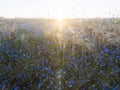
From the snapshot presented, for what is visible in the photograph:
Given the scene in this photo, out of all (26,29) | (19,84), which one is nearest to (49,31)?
(26,29)

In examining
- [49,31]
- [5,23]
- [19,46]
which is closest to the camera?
[19,46]

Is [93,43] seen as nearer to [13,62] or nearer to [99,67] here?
[99,67]

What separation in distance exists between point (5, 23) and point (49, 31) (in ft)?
5.78

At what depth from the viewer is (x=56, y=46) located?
616 cm

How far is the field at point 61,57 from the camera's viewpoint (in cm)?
→ 468

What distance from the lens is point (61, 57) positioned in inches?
224

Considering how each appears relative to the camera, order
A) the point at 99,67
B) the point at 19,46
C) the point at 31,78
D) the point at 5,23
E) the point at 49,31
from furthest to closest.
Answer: the point at 5,23
the point at 49,31
the point at 19,46
the point at 99,67
the point at 31,78

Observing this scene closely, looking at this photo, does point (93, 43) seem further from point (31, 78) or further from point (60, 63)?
point (31, 78)

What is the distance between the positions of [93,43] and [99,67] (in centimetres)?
98

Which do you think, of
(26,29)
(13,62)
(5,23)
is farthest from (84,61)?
(5,23)

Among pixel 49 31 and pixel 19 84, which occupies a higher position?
pixel 49 31

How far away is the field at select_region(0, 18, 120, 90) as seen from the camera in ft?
15.4

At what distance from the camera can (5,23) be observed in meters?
8.08

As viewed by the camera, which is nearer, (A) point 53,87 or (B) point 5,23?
(A) point 53,87
